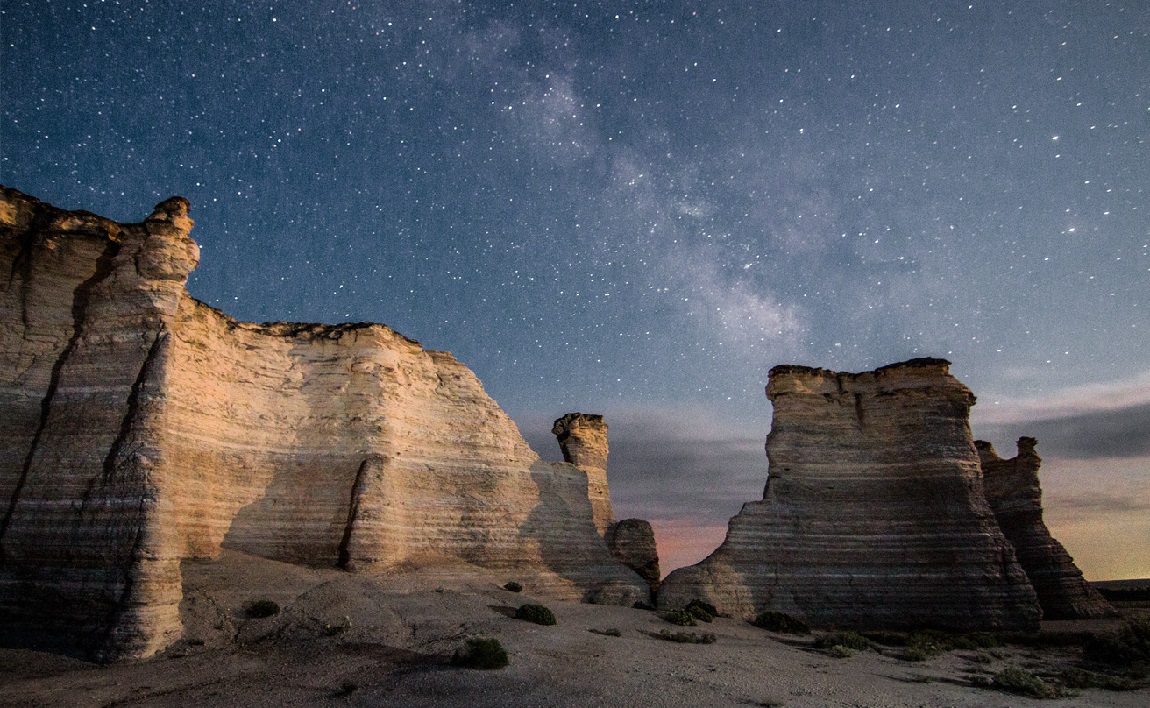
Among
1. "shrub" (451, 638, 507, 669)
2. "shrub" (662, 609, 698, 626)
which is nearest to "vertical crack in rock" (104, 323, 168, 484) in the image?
"shrub" (451, 638, 507, 669)

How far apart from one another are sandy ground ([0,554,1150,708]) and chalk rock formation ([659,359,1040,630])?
3983 mm

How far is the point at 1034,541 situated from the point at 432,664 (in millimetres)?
37007

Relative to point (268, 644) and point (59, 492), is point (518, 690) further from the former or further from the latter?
point (59, 492)

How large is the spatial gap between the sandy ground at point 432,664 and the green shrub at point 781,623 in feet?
6.84

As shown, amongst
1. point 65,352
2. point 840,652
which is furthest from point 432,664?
point 65,352

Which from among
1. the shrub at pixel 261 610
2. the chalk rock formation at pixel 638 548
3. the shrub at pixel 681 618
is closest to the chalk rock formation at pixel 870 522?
the shrub at pixel 681 618

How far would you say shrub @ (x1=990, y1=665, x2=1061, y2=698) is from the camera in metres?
15.1

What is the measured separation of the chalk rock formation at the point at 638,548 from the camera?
37844 millimetres

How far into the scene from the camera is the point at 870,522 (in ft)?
91.4

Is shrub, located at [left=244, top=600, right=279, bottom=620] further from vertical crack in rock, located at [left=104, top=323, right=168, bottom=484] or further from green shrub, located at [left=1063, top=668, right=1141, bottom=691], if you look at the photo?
green shrub, located at [left=1063, top=668, right=1141, bottom=691]

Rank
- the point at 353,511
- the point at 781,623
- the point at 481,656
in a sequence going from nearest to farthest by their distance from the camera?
the point at 481,656 < the point at 353,511 < the point at 781,623

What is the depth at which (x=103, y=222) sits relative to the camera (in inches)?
733

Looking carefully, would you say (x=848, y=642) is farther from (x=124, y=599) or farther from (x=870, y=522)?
(x=124, y=599)

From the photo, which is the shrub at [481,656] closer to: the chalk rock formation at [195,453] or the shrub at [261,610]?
the shrub at [261,610]
